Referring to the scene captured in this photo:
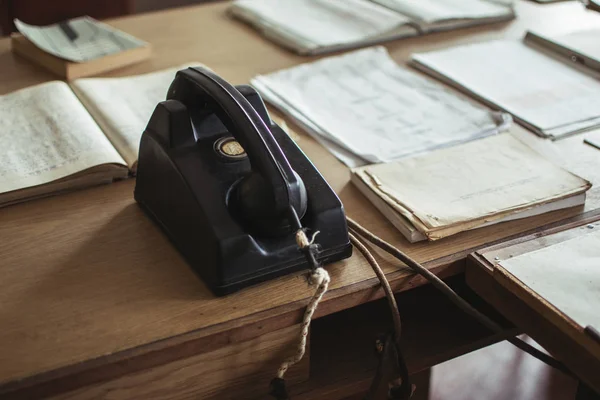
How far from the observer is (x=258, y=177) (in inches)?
29.0

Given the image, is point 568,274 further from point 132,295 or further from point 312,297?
point 132,295

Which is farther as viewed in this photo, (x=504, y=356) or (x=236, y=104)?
(x=504, y=356)

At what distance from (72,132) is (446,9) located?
2.68 feet

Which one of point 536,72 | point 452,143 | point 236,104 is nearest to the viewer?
point 236,104

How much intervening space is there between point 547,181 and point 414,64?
17.8 inches

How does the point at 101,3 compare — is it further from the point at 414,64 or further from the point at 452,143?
the point at 452,143

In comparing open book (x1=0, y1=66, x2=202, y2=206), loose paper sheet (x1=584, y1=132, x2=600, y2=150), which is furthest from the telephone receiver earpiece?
loose paper sheet (x1=584, y1=132, x2=600, y2=150)

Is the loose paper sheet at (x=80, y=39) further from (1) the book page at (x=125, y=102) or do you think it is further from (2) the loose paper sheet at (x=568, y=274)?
(2) the loose paper sheet at (x=568, y=274)

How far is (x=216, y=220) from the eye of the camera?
0.74 metres

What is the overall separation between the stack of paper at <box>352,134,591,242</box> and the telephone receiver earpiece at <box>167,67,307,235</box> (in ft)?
0.48

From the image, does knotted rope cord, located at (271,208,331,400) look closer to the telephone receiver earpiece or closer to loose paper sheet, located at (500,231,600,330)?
the telephone receiver earpiece

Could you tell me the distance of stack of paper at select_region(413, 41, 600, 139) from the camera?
3.64ft

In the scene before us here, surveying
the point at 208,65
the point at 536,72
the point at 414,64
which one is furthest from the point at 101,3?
the point at 536,72

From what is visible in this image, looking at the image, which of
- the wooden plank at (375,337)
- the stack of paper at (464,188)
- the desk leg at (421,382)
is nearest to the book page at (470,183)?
the stack of paper at (464,188)
